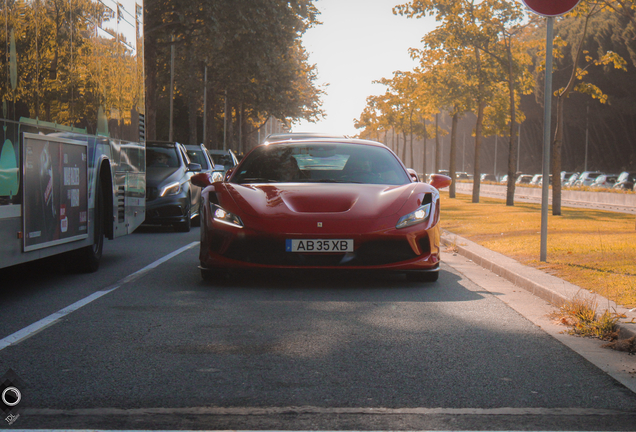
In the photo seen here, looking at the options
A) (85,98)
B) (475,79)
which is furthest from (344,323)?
(475,79)

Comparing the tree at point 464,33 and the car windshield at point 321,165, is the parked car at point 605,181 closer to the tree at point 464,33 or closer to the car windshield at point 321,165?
the tree at point 464,33

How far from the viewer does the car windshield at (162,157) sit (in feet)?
53.3

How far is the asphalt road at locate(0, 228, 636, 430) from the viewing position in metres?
3.64

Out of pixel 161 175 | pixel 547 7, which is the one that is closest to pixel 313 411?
pixel 547 7

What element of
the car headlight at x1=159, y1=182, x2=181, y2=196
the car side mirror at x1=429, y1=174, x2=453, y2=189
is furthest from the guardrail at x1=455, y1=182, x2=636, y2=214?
the car side mirror at x1=429, y1=174, x2=453, y2=189

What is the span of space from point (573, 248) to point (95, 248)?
6550 millimetres

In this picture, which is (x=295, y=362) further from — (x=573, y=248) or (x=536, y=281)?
(x=573, y=248)

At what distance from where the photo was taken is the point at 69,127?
7.80 metres

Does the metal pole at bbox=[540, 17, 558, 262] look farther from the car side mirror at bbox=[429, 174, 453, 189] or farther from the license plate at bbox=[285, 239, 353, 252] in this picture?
the license plate at bbox=[285, 239, 353, 252]

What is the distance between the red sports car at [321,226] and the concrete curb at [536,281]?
1.00 meters

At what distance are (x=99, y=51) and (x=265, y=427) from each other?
6436 millimetres

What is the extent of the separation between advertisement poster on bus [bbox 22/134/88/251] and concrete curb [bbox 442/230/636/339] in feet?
15.2

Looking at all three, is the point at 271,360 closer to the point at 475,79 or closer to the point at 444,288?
the point at 444,288

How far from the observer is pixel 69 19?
7652 millimetres
